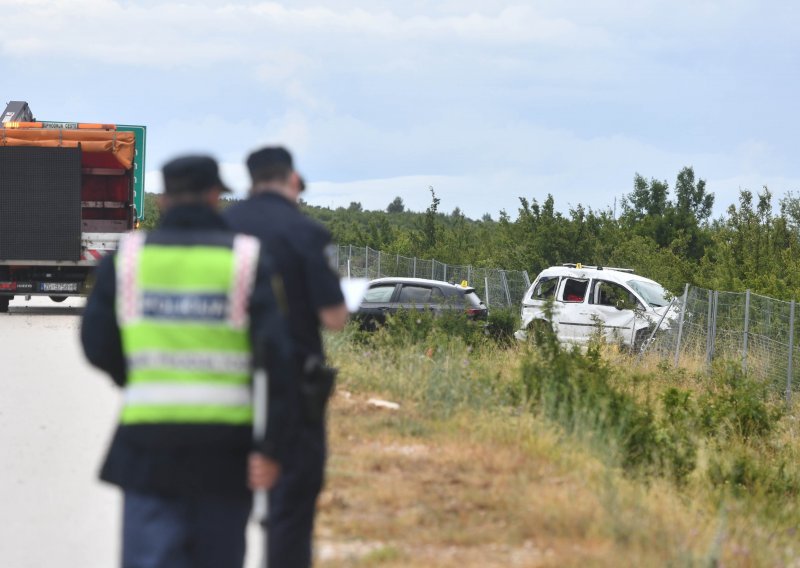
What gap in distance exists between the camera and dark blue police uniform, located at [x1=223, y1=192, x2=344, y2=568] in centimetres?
476

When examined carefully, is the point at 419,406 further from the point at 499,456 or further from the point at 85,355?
Answer: the point at 85,355

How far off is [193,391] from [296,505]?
928 millimetres

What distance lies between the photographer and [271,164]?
16.9 feet

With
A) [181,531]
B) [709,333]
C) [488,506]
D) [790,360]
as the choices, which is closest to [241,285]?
[181,531]

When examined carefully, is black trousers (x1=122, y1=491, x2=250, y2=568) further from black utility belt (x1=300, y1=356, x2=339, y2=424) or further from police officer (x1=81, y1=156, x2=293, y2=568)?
black utility belt (x1=300, y1=356, x2=339, y2=424)

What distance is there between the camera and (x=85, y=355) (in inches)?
170

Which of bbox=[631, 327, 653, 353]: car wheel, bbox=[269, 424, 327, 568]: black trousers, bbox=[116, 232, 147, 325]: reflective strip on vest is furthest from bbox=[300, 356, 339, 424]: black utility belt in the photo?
bbox=[631, 327, 653, 353]: car wheel

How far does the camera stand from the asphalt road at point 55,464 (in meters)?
6.86

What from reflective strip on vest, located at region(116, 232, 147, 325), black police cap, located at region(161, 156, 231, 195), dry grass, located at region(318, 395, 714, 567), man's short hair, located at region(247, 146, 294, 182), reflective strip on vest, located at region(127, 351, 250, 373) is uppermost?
man's short hair, located at region(247, 146, 294, 182)

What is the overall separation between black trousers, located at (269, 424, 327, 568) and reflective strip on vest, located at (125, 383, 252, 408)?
681 mm

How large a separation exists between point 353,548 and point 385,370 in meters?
6.52

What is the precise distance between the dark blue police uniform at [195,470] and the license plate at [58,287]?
2172 cm

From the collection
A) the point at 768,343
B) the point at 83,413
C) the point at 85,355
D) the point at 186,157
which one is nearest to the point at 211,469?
the point at 85,355

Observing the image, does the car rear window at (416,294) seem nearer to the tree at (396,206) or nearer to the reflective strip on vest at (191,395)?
the reflective strip on vest at (191,395)
